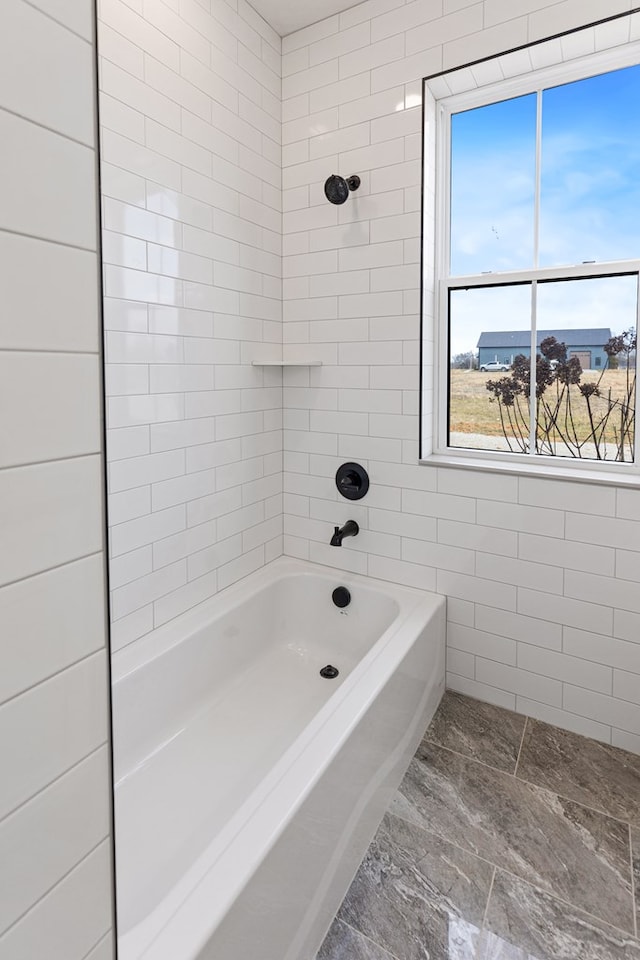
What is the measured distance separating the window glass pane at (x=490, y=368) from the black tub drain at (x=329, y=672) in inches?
45.5

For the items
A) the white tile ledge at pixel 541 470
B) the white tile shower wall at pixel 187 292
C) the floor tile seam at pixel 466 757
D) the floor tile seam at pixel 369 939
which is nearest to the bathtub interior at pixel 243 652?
the white tile shower wall at pixel 187 292

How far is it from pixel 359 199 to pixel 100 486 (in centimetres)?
219

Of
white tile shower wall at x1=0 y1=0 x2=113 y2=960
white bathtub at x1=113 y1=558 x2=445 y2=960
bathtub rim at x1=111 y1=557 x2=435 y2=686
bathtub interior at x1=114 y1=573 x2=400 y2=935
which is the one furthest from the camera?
bathtub rim at x1=111 y1=557 x2=435 y2=686

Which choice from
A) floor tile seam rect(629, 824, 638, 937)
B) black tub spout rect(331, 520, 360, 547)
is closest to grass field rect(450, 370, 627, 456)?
black tub spout rect(331, 520, 360, 547)

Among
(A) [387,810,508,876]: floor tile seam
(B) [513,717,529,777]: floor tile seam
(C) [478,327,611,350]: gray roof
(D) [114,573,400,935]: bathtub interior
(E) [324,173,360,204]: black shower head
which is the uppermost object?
(E) [324,173,360,204]: black shower head

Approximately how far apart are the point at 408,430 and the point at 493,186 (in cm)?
109

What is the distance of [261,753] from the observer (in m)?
1.88

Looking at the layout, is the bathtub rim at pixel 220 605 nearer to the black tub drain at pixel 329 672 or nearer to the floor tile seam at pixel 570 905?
the black tub drain at pixel 329 672

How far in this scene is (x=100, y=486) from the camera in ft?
1.79

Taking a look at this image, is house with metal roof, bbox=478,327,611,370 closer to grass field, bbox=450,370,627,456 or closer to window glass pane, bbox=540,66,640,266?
grass field, bbox=450,370,627,456

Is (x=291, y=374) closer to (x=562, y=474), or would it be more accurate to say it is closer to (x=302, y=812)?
(x=562, y=474)

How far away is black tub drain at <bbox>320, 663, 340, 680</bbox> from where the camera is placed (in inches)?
90.9

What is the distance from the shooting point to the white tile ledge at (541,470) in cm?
197

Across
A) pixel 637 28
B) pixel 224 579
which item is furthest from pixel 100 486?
pixel 637 28
